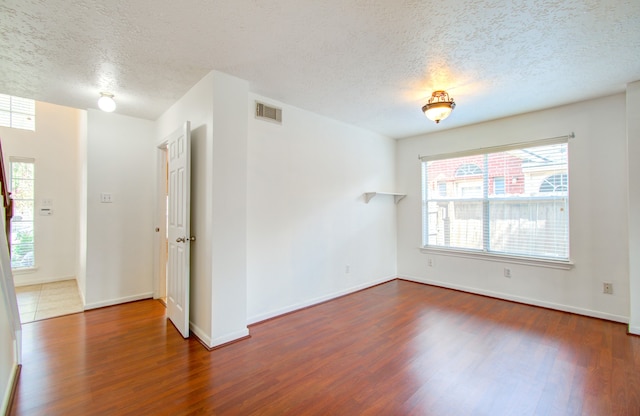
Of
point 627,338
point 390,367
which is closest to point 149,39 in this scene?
point 390,367

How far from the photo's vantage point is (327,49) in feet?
7.61

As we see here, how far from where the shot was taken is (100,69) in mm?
2621

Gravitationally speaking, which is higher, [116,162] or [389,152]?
[389,152]

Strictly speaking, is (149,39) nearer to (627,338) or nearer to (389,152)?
(389,152)

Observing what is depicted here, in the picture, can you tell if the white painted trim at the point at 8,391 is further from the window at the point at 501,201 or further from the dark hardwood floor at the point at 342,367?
the window at the point at 501,201

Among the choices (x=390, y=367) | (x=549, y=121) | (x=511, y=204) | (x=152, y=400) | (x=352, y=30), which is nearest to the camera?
(x=152, y=400)

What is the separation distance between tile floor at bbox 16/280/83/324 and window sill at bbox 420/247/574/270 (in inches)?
210

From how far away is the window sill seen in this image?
3.61 meters

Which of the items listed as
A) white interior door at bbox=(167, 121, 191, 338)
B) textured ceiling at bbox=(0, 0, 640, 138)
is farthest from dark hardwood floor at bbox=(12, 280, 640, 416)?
textured ceiling at bbox=(0, 0, 640, 138)

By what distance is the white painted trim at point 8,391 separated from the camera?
1.78 m

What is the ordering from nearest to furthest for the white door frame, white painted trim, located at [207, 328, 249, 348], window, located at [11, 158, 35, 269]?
white painted trim, located at [207, 328, 249, 348] < the white door frame < window, located at [11, 158, 35, 269]

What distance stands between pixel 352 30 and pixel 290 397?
270 centimetres

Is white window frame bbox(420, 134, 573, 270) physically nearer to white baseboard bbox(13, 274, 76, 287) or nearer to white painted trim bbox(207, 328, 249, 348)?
white painted trim bbox(207, 328, 249, 348)

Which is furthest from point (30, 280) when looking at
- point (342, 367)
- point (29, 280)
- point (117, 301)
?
point (342, 367)
